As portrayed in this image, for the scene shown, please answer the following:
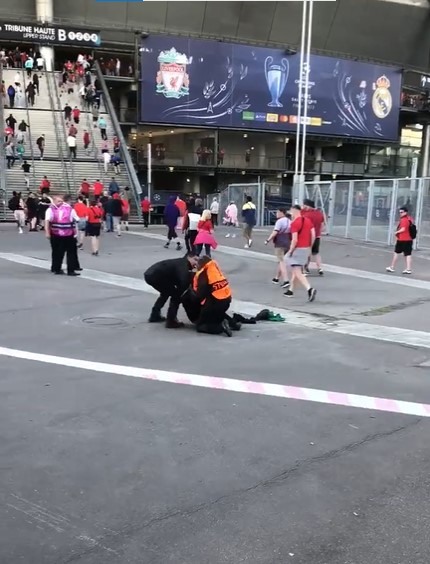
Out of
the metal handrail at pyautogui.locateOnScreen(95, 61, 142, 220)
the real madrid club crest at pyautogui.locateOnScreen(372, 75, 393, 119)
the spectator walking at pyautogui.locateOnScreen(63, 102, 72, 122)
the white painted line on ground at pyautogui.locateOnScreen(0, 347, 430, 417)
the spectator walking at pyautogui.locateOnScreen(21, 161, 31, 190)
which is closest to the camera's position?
the white painted line on ground at pyautogui.locateOnScreen(0, 347, 430, 417)

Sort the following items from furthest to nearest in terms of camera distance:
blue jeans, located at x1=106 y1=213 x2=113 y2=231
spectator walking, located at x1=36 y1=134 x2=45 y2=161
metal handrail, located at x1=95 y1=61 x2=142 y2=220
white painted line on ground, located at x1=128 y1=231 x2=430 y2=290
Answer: spectator walking, located at x1=36 y1=134 x2=45 y2=161 < metal handrail, located at x1=95 y1=61 x2=142 y2=220 < blue jeans, located at x1=106 y1=213 x2=113 y2=231 < white painted line on ground, located at x1=128 y1=231 x2=430 y2=290

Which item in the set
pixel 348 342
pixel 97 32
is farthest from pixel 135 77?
pixel 348 342

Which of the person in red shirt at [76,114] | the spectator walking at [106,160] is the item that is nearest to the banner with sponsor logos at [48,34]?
the person in red shirt at [76,114]

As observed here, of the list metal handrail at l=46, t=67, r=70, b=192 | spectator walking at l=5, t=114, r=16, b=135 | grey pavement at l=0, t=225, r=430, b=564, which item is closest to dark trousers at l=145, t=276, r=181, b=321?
grey pavement at l=0, t=225, r=430, b=564

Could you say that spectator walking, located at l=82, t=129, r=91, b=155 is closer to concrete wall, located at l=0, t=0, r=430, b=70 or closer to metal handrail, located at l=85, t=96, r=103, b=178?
metal handrail, located at l=85, t=96, r=103, b=178

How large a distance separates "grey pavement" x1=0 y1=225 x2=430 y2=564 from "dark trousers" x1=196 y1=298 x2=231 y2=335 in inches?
8.6

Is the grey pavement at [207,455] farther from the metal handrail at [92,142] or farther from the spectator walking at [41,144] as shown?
the spectator walking at [41,144]

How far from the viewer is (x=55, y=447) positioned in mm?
4176

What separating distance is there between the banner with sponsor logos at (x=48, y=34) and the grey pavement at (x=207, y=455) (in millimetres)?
35857

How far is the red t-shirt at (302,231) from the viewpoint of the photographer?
10.6 metres

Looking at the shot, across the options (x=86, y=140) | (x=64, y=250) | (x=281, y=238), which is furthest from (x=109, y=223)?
(x=86, y=140)

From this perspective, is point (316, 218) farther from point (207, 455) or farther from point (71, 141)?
point (71, 141)

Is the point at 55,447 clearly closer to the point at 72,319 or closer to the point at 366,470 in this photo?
the point at 366,470

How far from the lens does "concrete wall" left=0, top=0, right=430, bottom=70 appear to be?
41969 millimetres
